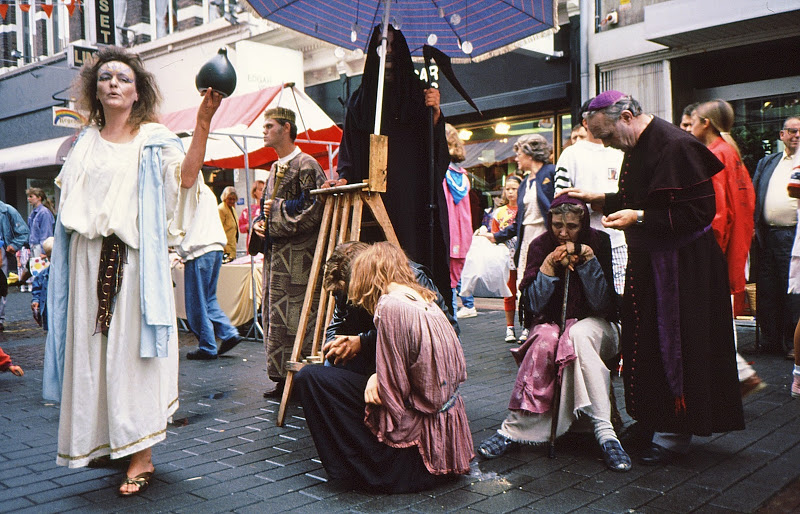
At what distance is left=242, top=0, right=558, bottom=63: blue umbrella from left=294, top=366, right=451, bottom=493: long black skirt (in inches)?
101

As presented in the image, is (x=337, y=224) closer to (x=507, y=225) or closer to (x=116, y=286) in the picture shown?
(x=116, y=286)

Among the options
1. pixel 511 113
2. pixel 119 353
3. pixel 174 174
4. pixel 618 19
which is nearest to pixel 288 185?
pixel 174 174

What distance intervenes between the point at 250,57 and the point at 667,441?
1457 cm

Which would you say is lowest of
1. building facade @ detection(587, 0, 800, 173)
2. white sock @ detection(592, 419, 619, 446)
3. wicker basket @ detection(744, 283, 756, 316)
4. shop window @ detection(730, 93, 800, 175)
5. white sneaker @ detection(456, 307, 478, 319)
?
white sneaker @ detection(456, 307, 478, 319)

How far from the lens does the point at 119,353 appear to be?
3246mm

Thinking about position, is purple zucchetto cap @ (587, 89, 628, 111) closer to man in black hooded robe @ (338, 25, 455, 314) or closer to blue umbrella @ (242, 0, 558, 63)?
man in black hooded robe @ (338, 25, 455, 314)

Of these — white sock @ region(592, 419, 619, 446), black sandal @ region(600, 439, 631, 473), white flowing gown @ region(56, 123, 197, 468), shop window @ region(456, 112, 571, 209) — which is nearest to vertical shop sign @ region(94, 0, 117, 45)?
shop window @ region(456, 112, 571, 209)

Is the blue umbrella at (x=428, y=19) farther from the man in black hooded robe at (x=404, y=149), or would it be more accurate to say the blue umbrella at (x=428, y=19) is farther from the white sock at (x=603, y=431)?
the white sock at (x=603, y=431)

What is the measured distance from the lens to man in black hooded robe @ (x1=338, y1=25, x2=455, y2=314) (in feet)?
15.2

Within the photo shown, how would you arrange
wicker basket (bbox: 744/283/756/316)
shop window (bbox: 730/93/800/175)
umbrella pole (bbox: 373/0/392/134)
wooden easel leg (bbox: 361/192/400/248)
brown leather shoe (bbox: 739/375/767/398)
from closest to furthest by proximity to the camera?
brown leather shoe (bbox: 739/375/767/398) < wooden easel leg (bbox: 361/192/400/248) < umbrella pole (bbox: 373/0/392/134) < wicker basket (bbox: 744/283/756/316) < shop window (bbox: 730/93/800/175)

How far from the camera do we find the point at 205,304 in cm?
711

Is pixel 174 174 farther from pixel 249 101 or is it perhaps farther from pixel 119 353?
pixel 249 101

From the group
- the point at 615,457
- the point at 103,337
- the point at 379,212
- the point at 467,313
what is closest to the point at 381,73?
the point at 379,212

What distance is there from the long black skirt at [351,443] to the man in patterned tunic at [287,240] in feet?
5.25
